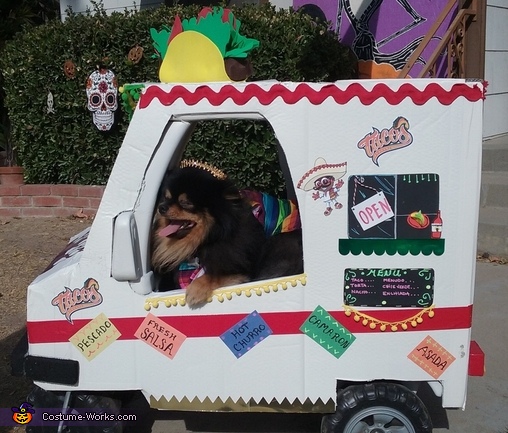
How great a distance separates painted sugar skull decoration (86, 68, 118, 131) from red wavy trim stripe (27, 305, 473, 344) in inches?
170

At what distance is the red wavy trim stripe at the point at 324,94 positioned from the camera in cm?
235

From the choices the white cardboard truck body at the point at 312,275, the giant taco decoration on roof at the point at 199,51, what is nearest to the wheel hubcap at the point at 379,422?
the white cardboard truck body at the point at 312,275

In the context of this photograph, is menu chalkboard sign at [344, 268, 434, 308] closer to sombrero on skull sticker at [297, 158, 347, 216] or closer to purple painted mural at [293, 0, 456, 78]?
sombrero on skull sticker at [297, 158, 347, 216]

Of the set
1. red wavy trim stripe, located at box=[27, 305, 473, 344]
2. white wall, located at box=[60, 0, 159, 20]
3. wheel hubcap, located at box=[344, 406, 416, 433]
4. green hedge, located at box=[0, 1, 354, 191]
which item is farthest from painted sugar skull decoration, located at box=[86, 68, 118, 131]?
wheel hubcap, located at box=[344, 406, 416, 433]

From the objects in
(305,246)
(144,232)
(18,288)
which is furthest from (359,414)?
(18,288)

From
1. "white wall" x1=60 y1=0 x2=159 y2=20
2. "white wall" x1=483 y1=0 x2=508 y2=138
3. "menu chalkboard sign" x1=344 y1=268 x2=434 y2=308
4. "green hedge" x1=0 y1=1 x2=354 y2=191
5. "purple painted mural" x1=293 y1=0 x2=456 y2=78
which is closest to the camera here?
"menu chalkboard sign" x1=344 y1=268 x2=434 y2=308

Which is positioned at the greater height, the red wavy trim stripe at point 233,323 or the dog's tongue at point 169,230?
the dog's tongue at point 169,230

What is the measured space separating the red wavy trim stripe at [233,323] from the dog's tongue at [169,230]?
35 cm

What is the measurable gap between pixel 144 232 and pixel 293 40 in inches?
158

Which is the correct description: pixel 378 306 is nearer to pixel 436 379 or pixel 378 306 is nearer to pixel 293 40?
pixel 436 379

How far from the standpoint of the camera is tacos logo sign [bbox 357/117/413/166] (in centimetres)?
238

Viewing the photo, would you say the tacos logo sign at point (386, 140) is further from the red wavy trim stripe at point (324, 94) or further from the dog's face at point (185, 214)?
the dog's face at point (185, 214)

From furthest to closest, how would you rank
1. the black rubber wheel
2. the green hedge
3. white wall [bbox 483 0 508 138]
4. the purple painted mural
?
white wall [bbox 483 0 508 138], the purple painted mural, the green hedge, the black rubber wheel

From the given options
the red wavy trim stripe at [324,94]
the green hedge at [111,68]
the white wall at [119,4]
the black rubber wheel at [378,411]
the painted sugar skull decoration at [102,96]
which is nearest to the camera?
the red wavy trim stripe at [324,94]
